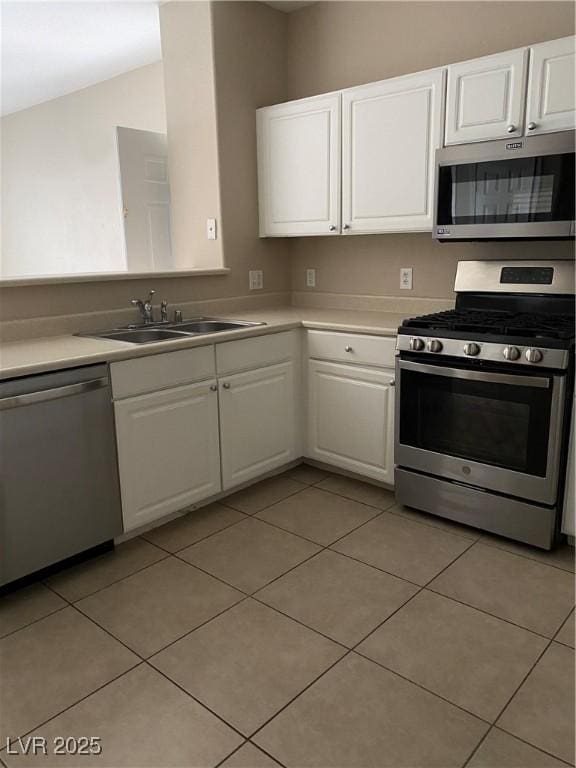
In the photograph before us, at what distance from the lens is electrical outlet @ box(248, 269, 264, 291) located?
141 inches

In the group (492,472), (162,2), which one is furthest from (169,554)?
(162,2)

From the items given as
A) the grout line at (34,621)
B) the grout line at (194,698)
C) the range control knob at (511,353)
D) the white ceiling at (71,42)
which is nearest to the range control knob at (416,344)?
the range control knob at (511,353)

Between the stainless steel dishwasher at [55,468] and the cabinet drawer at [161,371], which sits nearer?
the stainless steel dishwasher at [55,468]

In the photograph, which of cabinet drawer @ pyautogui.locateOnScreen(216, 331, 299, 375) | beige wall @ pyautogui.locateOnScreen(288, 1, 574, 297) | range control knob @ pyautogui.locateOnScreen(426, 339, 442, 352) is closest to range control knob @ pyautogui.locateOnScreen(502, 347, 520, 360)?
range control knob @ pyautogui.locateOnScreen(426, 339, 442, 352)

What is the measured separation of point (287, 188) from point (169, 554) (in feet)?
6.71

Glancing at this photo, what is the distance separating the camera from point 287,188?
10.9 ft

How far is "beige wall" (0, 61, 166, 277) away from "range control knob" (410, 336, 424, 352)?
2.83 metres

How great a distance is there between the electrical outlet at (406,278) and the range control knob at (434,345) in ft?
2.73

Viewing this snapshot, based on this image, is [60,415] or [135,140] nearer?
[60,415]

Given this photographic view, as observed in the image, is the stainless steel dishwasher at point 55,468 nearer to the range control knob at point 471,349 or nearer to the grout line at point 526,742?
the range control knob at point 471,349

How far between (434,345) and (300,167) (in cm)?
137

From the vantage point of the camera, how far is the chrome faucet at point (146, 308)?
294 cm

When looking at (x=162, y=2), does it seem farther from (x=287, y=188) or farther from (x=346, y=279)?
(x=346, y=279)

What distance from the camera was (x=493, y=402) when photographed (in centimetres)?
239
